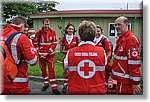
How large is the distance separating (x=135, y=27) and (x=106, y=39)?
254 millimetres

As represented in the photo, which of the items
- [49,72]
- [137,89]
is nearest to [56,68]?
[49,72]

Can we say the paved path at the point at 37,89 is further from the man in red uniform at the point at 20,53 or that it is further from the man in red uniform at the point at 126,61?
the man in red uniform at the point at 126,61

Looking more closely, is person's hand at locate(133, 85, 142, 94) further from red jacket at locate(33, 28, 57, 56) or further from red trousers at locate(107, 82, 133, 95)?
red jacket at locate(33, 28, 57, 56)

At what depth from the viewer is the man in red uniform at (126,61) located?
1847 millimetres

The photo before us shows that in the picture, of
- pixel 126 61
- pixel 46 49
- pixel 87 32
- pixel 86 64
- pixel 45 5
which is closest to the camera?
pixel 87 32

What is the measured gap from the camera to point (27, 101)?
80.2 inches

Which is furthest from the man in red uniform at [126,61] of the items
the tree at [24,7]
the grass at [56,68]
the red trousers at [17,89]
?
the red trousers at [17,89]

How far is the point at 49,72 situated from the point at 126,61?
Answer: 0.66 meters

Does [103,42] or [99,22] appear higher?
[99,22]

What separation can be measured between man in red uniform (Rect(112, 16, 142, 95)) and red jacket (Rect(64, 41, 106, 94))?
232mm

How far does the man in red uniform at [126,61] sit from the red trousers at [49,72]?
0.51 m

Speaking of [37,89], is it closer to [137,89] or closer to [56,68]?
[56,68]

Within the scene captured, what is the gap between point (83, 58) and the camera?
174 cm

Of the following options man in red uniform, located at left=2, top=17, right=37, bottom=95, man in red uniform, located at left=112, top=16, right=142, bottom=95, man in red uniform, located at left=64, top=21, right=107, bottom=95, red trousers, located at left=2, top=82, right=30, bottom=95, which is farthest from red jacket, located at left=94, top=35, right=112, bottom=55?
red trousers, located at left=2, top=82, right=30, bottom=95
